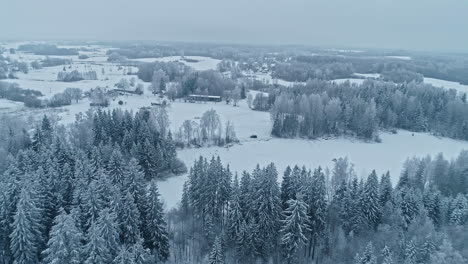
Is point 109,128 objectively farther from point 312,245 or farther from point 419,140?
A: point 419,140

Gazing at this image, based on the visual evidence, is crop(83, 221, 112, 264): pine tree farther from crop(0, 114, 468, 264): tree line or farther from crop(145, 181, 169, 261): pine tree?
crop(145, 181, 169, 261): pine tree

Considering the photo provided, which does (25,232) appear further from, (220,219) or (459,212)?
(459,212)

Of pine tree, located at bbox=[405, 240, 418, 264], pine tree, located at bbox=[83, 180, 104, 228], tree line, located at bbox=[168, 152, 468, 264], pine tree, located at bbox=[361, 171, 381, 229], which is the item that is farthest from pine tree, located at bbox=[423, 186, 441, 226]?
pine tree, located at bbox=[83, 180, 104, 228]

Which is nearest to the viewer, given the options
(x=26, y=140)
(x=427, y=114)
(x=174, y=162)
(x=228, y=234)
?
(x=228, y=234)

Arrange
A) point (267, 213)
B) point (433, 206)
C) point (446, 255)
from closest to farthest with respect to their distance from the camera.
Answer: point (446, 255) → point (267, 213) → point (433, 206)

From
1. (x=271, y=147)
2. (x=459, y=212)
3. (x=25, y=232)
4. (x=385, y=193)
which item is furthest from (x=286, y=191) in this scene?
(x=271, y=147)

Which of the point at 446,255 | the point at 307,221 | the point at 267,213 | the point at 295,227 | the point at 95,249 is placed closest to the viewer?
the point at 95,249

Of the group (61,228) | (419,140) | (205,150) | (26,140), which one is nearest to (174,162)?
(205,150)
